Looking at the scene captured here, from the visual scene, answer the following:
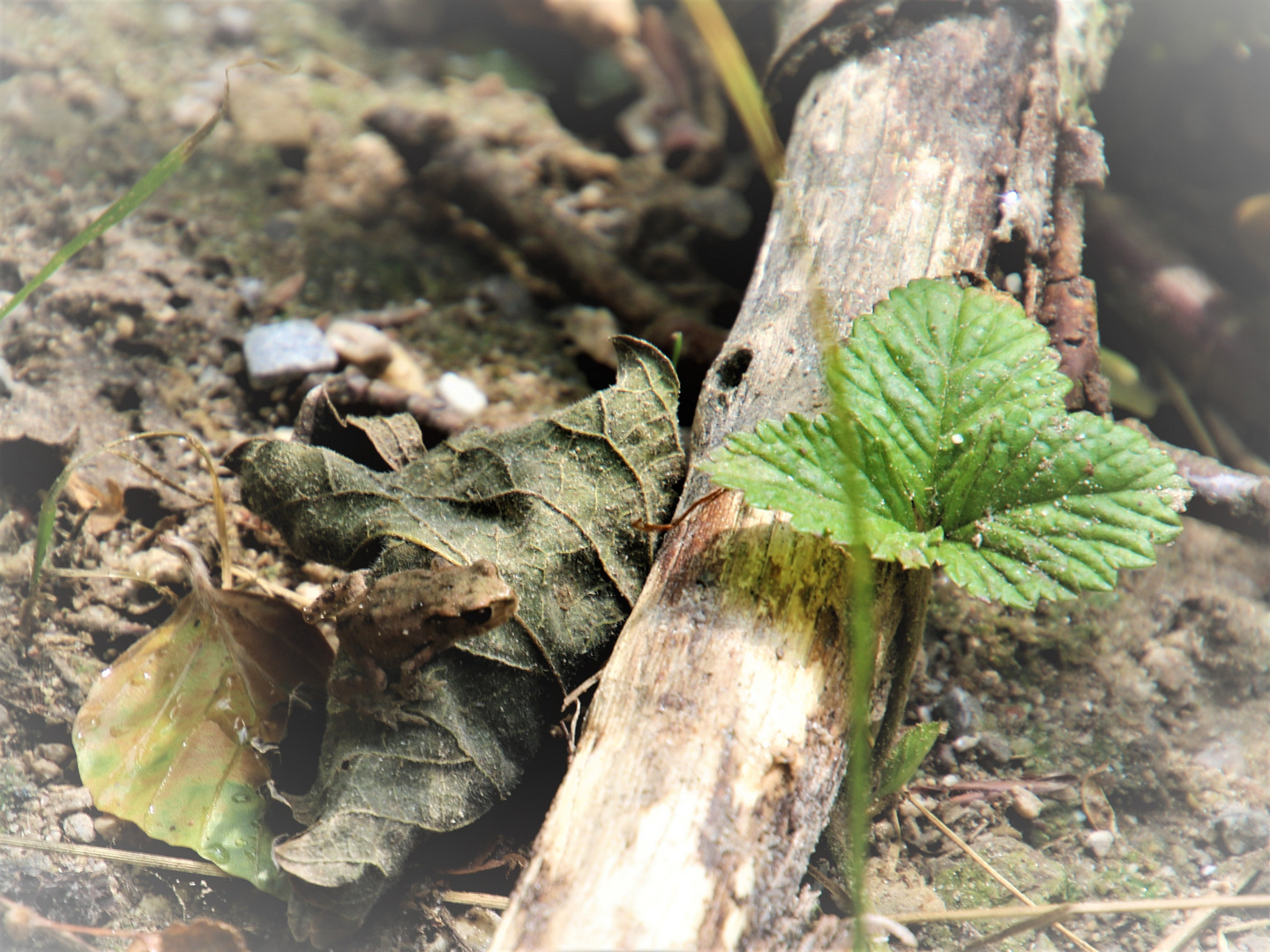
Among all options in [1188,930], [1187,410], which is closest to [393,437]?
[1188,930]

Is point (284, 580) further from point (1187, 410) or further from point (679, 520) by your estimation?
point (1187, 410)

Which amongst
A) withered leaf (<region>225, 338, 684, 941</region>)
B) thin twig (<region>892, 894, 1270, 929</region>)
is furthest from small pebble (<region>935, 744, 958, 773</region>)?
withered leaf (<region>225, 338, 684, 941</region>)

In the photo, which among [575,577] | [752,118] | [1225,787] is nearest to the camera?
[752,118]

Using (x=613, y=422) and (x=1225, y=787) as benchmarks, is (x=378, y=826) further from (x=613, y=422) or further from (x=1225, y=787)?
(x=1225, y=787)

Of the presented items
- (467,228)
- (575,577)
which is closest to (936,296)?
(575,577)

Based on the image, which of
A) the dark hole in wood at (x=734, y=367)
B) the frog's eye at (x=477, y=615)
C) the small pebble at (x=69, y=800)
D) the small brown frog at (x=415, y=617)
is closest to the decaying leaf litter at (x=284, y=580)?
the small pebble at (x=69, y=800)

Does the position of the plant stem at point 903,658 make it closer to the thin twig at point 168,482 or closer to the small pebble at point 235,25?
the thin twig at point 168,482
